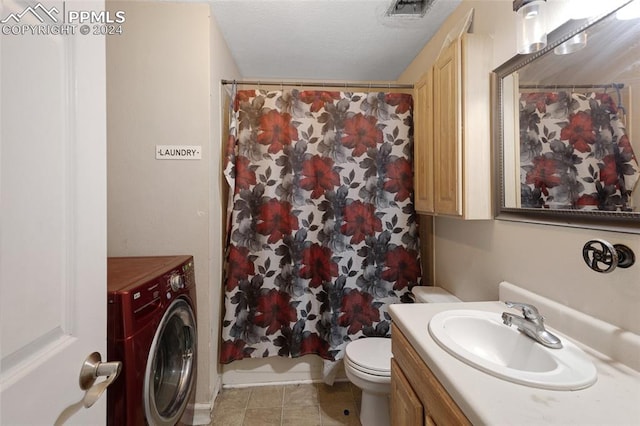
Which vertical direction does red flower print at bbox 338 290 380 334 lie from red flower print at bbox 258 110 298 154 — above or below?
below

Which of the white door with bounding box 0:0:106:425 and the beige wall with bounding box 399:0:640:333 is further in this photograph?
the beige wall with bounding box 399:0:640:333

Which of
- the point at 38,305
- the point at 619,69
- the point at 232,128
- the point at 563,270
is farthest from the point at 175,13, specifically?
the point at 563,270

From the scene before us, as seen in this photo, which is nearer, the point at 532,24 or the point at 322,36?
the point at 532,24

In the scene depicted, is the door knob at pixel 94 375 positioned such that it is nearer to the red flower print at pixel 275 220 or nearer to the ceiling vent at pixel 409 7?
the red flower print at pixel 275 220

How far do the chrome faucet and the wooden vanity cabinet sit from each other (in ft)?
1.15

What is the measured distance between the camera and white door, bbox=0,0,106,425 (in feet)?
1.33

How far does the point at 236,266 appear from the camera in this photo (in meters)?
1.78

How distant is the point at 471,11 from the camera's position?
4.59 ft

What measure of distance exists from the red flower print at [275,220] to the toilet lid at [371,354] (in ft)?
2.74

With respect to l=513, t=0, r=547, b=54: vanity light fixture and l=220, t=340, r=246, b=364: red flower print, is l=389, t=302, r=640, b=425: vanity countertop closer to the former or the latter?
l=513, t=0, r=547, b=54: vanity light fixture

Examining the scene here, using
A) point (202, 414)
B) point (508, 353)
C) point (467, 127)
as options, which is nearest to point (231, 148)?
point (467, 127)

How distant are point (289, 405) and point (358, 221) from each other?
4.26ft

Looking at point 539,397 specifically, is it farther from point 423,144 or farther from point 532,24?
point 423,144

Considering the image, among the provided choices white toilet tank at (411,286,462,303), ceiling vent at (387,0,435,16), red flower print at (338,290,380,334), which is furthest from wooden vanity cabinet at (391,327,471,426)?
ceiling vent at (387,0,435,16)
